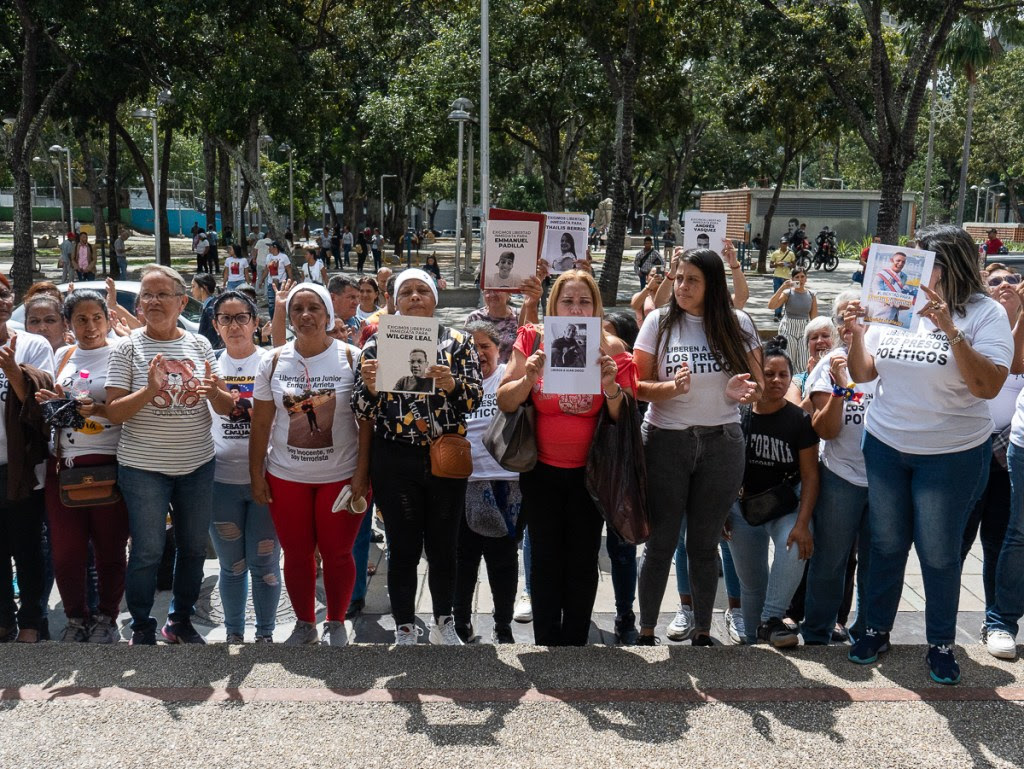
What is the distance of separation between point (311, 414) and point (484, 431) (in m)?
0.96

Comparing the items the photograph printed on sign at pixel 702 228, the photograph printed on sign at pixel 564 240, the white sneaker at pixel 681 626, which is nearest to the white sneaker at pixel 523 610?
the white sneaker at pixel 681 626

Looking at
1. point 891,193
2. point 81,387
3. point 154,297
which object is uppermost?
point 891,193

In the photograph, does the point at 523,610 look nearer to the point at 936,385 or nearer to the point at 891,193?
the point at 936,385

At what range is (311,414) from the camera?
4172 millimetres

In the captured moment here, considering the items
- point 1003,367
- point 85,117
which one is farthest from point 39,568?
point 85,117

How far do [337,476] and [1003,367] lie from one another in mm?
2748

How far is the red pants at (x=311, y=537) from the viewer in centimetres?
428

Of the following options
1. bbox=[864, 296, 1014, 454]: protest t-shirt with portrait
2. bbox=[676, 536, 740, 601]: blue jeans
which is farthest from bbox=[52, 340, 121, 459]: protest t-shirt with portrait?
bbox=[864, 296, 1014, 454]: protest t-shirt with portrait

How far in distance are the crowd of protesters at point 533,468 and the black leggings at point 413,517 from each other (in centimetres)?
1

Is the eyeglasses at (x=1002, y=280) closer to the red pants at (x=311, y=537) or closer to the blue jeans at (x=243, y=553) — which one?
the red pants at (x=311, y=537)

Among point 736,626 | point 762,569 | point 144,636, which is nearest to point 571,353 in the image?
point 762,569

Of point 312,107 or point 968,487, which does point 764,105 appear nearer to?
point 312,107

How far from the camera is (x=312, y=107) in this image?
2066 cm

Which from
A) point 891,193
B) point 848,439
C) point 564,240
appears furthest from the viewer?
point 891,193
